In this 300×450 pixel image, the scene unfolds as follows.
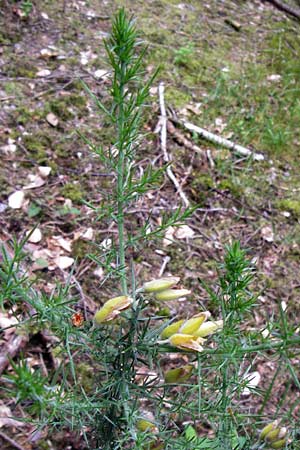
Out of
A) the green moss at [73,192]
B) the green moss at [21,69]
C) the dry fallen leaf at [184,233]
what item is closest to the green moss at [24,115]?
the green moss at [21,69]

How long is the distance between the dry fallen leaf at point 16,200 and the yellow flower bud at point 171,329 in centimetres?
124

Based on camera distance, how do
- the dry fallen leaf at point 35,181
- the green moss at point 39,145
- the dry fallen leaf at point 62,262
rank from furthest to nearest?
the green moss at point 39,145, the dry fallen leaf at point 35,181, the dry fallen leaf at point 62,262

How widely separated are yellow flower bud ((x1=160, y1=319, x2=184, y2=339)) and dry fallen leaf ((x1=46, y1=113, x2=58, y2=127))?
64.1 inches

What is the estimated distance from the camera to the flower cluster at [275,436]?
0.97 m

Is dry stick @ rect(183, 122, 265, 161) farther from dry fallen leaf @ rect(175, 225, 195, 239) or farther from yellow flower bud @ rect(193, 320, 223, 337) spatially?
yellow flower bud @ rect(193, 320, 223, 337)

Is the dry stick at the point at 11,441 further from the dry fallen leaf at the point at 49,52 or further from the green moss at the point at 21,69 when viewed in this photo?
the dry fallen leaf at the point at 49,52

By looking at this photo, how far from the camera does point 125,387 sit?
94 centimetres

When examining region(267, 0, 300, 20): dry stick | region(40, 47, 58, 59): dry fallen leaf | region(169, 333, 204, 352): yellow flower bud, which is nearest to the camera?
region(169, 333, 204, 352): yellow flower bud

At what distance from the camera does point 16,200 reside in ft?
6.51

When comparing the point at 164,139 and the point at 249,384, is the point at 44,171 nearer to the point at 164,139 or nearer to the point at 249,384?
the point at 164,139

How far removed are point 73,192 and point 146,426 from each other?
1273 millimetres

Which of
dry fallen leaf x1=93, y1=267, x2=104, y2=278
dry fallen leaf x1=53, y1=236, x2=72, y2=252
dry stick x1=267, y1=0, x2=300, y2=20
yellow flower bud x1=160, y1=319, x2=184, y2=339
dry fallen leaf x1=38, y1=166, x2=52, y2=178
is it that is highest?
dry stick x1=267, y1=0, x2=300, y2=20

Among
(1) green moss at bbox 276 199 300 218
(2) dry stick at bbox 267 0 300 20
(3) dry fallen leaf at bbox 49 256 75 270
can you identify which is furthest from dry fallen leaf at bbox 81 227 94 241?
(2) dry stick at bbox 267 0 300 20

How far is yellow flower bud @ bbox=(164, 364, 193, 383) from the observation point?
0.91m
